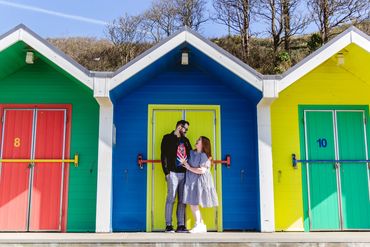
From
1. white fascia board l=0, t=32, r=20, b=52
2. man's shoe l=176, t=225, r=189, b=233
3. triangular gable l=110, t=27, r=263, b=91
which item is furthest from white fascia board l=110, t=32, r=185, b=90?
man's shoe l=176, t=225, r=189, b=233

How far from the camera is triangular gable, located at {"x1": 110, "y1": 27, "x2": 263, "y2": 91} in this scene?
6281 millimetres

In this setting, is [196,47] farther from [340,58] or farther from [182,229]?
[182,229]

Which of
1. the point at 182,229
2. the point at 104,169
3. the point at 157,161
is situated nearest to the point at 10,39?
the point at 104,169

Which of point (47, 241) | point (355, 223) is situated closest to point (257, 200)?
point (355, 223)

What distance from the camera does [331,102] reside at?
7145mm

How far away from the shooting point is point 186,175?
6.49m

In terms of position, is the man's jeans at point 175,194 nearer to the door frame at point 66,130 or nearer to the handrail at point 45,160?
the handrail at point 45,160

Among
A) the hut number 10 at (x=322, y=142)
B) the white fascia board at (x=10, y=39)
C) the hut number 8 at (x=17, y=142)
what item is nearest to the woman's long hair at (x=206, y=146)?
the hut number 10 at (x=322, y=142)

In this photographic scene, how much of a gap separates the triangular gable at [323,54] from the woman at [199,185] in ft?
5.47

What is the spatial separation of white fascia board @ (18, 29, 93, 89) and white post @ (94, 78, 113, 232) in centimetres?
24

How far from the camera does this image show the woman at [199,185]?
636 centimetres

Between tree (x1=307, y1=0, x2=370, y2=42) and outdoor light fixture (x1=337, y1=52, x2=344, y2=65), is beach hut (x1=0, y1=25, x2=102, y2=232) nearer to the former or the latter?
outdoor light fixture (x1=337, y1=52, x2=344, y2=65)

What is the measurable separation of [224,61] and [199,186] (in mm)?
2016

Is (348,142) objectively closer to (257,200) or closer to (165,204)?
(257,200)
